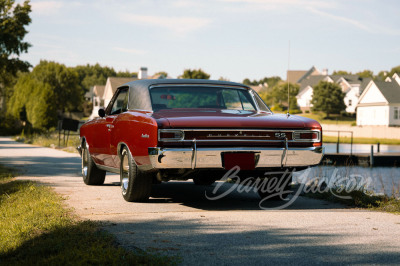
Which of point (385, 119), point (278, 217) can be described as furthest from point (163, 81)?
point (385, 119)

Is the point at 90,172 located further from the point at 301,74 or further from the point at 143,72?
the point at 301,74

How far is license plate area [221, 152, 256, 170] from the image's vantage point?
23.0 feet

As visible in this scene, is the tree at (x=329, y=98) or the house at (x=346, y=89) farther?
the house at (x=346, y=89)

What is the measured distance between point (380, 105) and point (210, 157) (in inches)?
2738

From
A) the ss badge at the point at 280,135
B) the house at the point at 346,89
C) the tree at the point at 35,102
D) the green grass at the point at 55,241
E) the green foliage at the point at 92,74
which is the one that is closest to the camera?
the green grass at the point at 55,241

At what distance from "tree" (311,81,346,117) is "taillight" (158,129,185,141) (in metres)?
82.6

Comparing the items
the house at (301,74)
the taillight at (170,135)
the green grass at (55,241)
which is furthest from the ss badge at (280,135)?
the house at (301,74)

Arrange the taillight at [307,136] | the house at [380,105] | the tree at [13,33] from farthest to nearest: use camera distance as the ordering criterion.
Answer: the house at [380,105]
the tree at [13,33]
the taillight at [307,136]

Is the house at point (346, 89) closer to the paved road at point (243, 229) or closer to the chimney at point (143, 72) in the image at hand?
the chimney at point (143, 72)

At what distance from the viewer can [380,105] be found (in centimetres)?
7238

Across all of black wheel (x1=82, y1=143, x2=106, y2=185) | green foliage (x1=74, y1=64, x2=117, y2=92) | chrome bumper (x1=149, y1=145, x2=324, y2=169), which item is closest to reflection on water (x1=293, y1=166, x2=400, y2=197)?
chrome bumper (x1=149, y1=145, x2=324, y2=169)

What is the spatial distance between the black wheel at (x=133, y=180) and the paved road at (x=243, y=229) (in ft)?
0.50

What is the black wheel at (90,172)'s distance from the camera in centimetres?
1020

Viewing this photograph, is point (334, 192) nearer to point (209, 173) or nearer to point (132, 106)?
point (209, 173)
